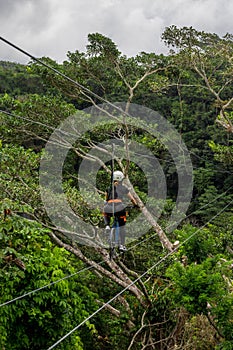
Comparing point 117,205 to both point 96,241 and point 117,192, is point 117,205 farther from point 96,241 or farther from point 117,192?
point 96,241

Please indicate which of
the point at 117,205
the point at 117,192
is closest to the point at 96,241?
the point at 117,192

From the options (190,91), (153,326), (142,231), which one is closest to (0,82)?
(190,91)

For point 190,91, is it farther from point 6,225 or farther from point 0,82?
point 6,225

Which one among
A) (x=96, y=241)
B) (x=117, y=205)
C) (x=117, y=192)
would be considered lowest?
(x=96, y=241)

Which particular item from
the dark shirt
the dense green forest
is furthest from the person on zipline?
the dense green forest

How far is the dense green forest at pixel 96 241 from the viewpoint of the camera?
472 cm

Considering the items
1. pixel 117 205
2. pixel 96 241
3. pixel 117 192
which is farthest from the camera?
pixel 96 241

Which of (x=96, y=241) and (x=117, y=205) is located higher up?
(x=117, y=205)

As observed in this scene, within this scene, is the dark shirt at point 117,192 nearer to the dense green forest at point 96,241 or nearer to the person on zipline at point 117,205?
the person on zipline at point 117,205

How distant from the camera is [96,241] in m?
7.86

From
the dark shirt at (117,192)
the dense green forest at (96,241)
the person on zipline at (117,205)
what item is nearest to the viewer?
the dense green forest at (96,241)

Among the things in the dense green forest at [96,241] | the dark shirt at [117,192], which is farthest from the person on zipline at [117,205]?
the dense green forest at [96,241]

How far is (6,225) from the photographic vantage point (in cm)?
427

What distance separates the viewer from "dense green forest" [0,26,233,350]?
4.72 metres
